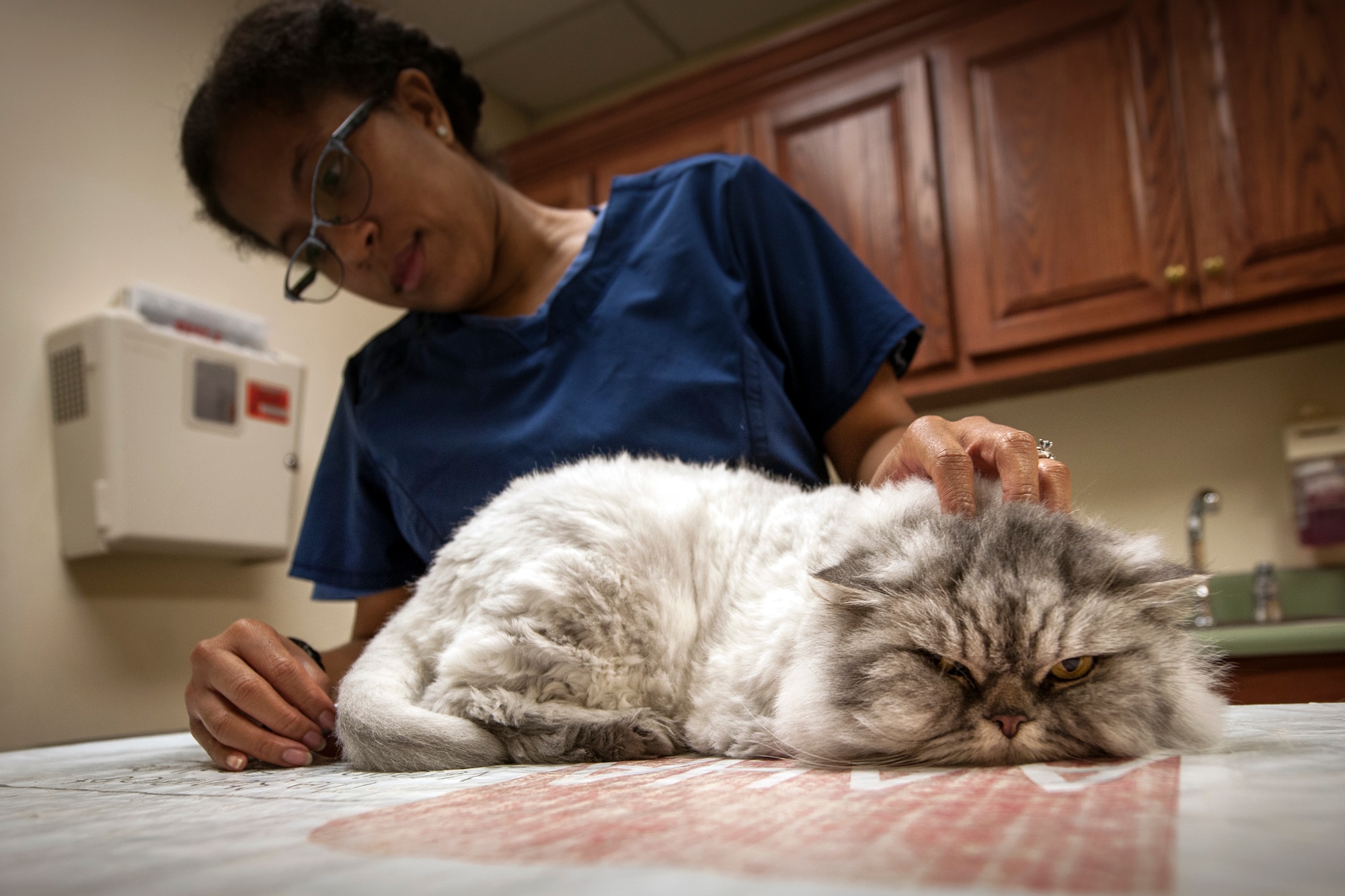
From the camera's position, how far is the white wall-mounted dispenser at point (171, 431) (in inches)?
84.4

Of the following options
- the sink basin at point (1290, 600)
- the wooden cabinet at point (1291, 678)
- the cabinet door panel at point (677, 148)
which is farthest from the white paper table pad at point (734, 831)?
the cabinet door panel at point (677, 148)

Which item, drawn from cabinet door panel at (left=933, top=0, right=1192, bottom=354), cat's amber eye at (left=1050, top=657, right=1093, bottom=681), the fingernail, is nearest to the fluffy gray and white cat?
cat's amber eye at (left=1050, top=657, right=1093, bottom=681)

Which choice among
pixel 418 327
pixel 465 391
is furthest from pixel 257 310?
pixel 465 391

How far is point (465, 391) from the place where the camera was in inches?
59.5

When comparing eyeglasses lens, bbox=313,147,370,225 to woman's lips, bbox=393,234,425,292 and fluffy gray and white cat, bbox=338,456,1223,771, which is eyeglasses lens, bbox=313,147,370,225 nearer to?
woman's lips, bbox=393,234,425,292

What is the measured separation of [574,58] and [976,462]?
3.39 meters

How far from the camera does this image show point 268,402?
2543mm

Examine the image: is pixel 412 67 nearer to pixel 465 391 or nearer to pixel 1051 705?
pixel 465 391

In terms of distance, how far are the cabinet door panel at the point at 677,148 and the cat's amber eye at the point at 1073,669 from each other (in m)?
2.58

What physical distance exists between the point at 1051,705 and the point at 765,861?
43 centimetres

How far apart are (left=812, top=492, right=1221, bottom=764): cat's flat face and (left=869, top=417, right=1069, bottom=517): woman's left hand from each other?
0.04m

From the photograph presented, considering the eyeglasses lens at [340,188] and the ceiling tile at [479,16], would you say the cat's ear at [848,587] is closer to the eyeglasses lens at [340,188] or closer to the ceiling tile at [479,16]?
the eyeglasses lens at [340,188]

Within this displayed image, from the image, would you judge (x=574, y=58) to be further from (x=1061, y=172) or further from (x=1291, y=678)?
(x=1291, y=678)

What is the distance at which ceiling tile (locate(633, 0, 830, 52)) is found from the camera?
345 cm
